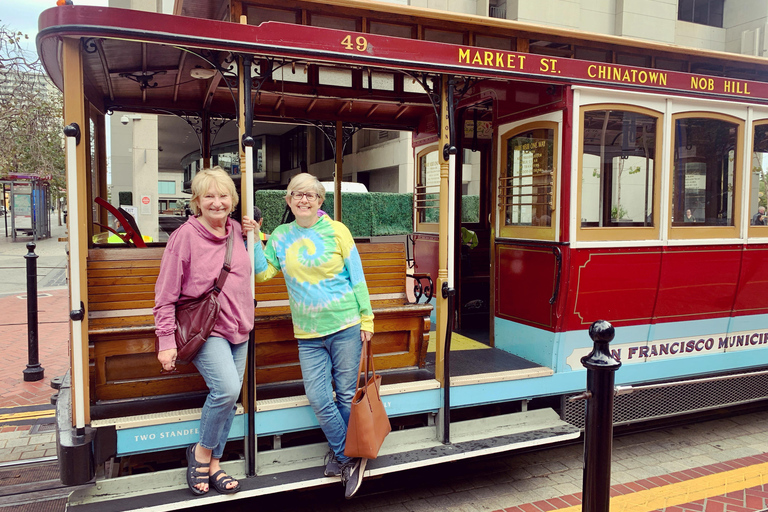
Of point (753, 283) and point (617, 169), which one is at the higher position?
point (617, 169)

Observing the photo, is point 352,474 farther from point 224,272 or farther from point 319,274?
point 224,272

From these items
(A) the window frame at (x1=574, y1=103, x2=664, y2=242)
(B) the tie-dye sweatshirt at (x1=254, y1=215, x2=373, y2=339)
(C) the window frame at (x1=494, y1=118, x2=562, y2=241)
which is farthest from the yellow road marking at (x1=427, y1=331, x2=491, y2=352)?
(B) the tie-dye sweatshirt at (x1=254, y1=215, x2=373, y2=339)

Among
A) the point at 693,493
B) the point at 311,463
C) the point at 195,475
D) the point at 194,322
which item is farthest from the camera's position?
the point at 693,493

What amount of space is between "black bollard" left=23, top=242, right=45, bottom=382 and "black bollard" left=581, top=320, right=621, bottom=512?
5.46 m

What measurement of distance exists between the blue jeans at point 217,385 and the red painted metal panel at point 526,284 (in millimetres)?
2370

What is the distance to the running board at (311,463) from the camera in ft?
9.42

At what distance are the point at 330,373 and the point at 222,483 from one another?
2.66 ft

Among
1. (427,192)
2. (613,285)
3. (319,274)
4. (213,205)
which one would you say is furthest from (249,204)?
(427,192)

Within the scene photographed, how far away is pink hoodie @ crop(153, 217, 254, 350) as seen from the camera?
275cm

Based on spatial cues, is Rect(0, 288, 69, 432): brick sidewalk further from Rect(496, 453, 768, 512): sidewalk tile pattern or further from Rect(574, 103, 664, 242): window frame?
Rect(574, 103, 664, 242): window frame

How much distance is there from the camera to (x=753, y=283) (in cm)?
487

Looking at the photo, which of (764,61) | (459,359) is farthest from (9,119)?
(764,61)

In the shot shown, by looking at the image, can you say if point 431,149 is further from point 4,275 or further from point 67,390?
point 4,275

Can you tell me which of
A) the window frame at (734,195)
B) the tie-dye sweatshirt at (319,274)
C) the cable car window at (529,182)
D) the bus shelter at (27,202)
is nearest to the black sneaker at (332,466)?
the tie-dye sweatshirt at (319,274)
